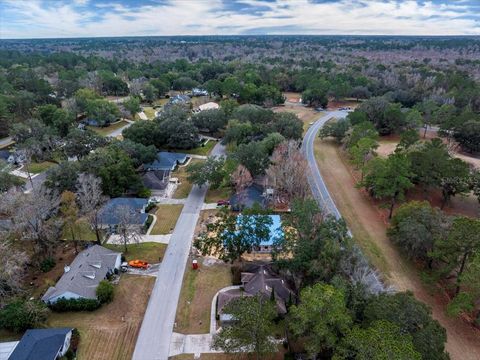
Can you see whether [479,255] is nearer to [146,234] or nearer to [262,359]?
[262,359]

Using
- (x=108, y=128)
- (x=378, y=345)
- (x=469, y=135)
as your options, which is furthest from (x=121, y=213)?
(x=469, y=135)

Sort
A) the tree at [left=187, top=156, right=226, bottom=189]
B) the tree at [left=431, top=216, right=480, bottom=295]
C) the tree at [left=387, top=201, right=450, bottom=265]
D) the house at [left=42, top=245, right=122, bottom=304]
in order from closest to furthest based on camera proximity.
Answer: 1. the tree at [left=431, top=216, right=480, bottom=295]
2. the house at [left=42, top=245, right=122, bottom=304]
3. the tree at [left=387, top=201, right=450, bottom=265]
4. the tree at [left=187, top=156, right=226, bottom=189]

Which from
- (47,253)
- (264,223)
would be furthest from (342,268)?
(47,253)

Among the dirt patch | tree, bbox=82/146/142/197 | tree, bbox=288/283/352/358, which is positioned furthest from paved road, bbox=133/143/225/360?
the dirt patch

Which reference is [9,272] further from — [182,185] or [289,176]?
[289,176]

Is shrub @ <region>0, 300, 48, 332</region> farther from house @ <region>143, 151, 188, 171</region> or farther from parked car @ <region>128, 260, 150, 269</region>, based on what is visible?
house @ <region>143, 151, 188, 171</region>

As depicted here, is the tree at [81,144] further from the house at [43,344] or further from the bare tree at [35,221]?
the house at [43,344]
